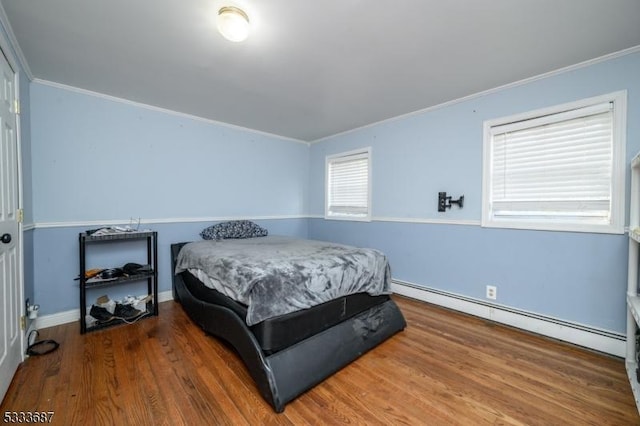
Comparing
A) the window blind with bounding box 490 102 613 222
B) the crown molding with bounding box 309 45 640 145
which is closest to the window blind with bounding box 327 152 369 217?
the crown molding with bounding box 309 45 640 145

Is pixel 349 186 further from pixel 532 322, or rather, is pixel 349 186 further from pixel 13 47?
pixel 13 47

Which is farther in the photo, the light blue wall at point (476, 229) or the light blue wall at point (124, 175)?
the light blue wall at point (124, 175)

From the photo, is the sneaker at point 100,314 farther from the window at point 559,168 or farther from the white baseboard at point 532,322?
the window at point 559,168

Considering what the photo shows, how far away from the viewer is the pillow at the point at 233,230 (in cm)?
347

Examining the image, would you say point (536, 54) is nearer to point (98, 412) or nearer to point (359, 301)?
point (359, 301)

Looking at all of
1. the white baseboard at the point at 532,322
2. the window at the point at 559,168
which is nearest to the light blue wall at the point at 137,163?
the white baseboard at the point at 532,322

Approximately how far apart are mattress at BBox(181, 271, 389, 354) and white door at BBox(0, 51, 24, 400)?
1157mm

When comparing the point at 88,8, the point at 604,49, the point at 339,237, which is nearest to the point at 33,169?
the point at 88,8

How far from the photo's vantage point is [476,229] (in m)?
2.80

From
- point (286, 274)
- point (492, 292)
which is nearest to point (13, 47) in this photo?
point (286, 274)

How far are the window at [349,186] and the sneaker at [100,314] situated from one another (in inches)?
120

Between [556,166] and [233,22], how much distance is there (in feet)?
9.19

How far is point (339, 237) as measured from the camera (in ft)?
13.9

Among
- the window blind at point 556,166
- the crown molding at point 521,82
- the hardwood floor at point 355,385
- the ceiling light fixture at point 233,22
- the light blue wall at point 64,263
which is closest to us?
the hardwood floor at point 355,385
